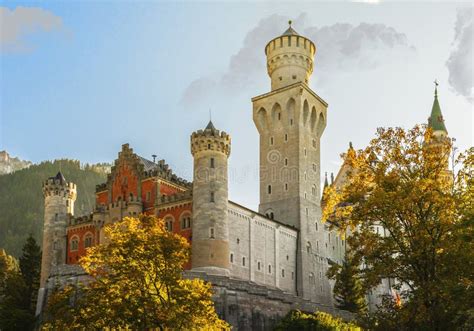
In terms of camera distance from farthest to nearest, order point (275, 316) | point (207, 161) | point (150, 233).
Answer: point (207, 161) < point (275, 316) < point (150, 233)

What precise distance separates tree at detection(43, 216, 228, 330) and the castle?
18758 mm

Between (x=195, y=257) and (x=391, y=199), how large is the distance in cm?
3040

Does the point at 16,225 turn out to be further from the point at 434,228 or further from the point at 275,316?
the point at 434,228

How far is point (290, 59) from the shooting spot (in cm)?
8256

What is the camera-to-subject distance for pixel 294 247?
7531cm

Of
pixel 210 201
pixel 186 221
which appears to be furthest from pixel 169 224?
pixel 210 201

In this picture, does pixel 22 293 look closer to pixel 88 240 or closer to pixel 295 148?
pixel 88 240

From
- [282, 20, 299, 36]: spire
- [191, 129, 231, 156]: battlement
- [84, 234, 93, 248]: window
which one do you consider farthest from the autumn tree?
[282, 20, 299, 36]: spire

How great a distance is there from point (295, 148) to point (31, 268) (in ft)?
102

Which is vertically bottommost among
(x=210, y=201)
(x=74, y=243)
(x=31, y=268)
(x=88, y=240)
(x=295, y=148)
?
(x=31, y=268)

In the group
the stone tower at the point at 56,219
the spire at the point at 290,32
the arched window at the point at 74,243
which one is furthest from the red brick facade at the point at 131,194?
the spire at the point at 290,32

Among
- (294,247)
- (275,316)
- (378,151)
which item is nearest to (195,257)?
(275,316)

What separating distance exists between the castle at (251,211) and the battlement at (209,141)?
90 millimetres

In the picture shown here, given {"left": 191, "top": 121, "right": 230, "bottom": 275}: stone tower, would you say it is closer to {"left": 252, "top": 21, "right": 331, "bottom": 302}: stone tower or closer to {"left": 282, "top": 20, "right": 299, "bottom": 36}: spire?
{"left": 252, "top": 21, "right": 331, "bottom": 302}: stone tower
